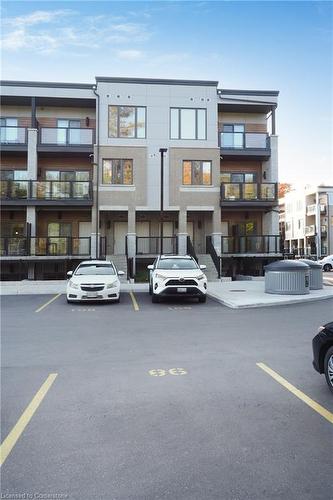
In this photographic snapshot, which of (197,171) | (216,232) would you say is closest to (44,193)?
(197,171)

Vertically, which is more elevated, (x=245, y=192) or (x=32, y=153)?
(x=32, y=153)

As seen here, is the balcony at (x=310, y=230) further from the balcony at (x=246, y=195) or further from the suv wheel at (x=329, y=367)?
the suv wheel at (x=329, y=367)

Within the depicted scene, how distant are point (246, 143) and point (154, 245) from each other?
8476 millimetres

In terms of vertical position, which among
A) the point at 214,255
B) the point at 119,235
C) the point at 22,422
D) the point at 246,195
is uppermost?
the point at 246,195

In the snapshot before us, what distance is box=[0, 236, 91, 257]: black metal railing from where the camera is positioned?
22.5m

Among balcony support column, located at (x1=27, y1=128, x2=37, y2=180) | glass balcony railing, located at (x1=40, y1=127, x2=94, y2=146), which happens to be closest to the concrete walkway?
balcony support column, located at (x1=27, y1=128, x2=37, y2=180)

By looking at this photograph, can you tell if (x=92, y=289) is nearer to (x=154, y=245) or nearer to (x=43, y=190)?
(x=43, y=190)

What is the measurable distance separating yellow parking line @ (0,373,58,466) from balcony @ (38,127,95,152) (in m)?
19.9

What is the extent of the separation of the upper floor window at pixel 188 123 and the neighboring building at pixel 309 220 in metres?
31.0

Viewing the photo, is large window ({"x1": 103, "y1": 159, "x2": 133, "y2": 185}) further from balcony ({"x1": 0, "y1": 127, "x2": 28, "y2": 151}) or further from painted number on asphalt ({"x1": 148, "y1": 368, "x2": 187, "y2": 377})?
painted number on asphalt ({"x1": 148, "y1": 368, "x2": 187, "y2": 377})

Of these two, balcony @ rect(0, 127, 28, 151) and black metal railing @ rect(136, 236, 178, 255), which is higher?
balcony @ rect(0, 127, 28, 151)

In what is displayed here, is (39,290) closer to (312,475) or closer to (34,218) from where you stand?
(34,218)

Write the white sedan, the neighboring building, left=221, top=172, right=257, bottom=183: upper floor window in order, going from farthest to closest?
the neighboring building → left=221, top=172, right=257, bottom=183: upper floor window → the white sedan

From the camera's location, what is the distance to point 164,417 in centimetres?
443
